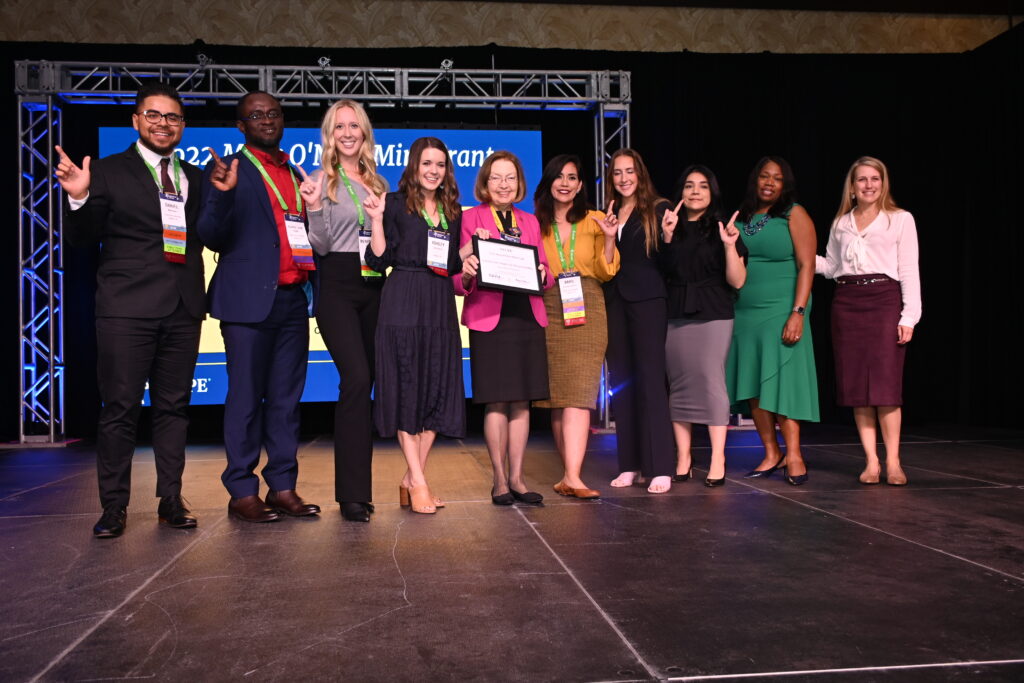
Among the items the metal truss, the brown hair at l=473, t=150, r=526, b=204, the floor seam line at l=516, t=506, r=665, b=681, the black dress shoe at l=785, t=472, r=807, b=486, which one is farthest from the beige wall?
the floor seam line at l=516, t=506, r=665, b=681

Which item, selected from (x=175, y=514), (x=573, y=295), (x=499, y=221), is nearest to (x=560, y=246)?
(x=573, y=295)

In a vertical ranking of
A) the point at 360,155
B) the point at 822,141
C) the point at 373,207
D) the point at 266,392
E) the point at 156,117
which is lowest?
the point at 266,392

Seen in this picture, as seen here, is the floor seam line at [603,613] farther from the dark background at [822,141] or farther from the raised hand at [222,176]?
the dark background at [822,141]

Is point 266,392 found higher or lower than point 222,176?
lower

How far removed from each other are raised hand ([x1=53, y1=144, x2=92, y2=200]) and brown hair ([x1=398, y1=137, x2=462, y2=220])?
3.37ft

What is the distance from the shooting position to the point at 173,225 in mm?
2732

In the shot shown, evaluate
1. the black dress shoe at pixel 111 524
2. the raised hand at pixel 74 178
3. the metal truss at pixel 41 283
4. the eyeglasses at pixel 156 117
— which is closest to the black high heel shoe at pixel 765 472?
the black dress shoe at pixel 111 524

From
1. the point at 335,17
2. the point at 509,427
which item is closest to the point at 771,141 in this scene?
the point at 335,17

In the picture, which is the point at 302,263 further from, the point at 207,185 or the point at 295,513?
the point at 295,513

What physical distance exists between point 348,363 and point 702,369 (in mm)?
1606

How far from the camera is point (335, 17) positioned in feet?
24.3

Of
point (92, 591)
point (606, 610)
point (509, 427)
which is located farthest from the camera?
point (509, 427)

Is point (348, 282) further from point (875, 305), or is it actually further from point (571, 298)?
point (875, 305)

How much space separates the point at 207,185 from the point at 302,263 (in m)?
0.42
